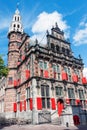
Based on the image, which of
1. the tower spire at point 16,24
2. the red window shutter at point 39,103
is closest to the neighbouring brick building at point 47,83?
the red window shutter at point 39,103

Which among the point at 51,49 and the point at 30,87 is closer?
the point at 30,87

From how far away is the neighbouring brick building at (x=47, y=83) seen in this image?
51.3ft

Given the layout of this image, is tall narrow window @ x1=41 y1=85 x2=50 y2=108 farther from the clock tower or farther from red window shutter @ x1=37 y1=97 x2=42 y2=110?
the clock tower

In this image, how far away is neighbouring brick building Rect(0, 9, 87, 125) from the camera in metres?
15.6

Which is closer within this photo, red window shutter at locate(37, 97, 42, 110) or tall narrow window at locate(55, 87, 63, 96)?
red window shutter at locate(37, 97, 42, 110)

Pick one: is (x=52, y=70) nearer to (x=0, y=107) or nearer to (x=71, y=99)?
(x=71, y=99)

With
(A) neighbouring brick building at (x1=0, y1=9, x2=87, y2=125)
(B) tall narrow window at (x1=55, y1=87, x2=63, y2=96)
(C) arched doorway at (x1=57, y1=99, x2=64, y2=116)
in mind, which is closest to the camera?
(A) neighbouring brick building at (x1=0, y1=9, x2=87, y2=125)

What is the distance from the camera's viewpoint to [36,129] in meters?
11.4

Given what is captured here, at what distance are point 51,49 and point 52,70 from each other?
3657mm

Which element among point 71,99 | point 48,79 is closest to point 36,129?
point 48,79

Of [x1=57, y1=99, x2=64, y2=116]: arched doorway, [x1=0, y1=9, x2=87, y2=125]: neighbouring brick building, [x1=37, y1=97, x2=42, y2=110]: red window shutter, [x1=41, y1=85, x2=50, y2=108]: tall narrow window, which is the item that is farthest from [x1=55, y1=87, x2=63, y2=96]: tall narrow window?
[x1=37, y1=97, x2=42, y2=110]: red window shutter

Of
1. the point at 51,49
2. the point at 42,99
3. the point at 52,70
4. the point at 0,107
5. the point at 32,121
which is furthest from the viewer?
the point at 0,107

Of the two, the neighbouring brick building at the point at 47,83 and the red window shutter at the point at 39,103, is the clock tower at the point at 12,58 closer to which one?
the neighbouring brick building at the point at 47,83

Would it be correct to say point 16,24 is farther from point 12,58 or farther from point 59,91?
point 59,91
